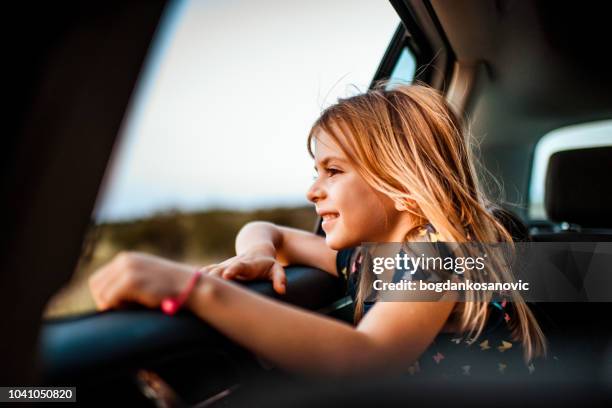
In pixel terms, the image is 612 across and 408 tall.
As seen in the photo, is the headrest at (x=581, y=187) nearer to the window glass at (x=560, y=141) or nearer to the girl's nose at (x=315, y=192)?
the window glass at (x=560, y=141)

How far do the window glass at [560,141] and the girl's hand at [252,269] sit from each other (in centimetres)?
213

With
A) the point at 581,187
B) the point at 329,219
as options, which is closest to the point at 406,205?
the point at 329,219

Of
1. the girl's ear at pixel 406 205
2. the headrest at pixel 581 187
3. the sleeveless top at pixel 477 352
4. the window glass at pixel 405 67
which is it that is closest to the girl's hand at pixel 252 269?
the sleeveless top at pixel 477 352

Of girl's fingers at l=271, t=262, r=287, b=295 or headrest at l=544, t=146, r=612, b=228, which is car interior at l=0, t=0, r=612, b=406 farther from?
headrest at l=544, t=146, r=612, b=228

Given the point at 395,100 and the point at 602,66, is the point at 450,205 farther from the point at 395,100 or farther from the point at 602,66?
the point at 602,66

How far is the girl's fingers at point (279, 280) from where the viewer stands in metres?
1.13

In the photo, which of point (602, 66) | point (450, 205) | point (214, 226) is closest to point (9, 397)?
point (214, 226)

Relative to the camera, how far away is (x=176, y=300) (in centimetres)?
82

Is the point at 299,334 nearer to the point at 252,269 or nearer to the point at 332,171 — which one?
the point at 252,269

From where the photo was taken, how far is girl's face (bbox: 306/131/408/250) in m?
1.30

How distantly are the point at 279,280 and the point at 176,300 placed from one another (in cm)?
36

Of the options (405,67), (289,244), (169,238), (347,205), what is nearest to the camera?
(169,238)

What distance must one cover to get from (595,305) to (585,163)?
0.73 metres

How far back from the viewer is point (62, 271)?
2.14 feet
